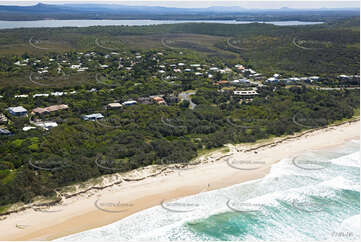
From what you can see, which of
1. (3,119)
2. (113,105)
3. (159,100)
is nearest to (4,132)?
(3,119)

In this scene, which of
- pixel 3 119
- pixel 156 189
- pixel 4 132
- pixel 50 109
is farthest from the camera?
pixel 50 109

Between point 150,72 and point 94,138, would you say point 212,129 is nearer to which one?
point 94,138

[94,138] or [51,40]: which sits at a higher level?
[51,40]

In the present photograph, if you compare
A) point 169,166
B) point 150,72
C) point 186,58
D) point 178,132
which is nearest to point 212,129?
point 178,132

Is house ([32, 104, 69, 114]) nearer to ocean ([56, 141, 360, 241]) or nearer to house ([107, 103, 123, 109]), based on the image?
house ([107, 103, 123, 109])

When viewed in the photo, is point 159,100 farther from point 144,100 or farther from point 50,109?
point 50,109
